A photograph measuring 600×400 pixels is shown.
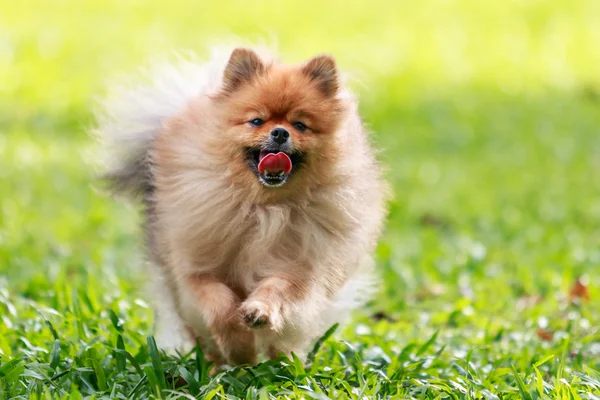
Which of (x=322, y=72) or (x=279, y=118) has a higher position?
(x=322, y=72)

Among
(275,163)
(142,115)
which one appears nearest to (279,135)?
(275,163)

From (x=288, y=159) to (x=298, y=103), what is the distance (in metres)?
0.27

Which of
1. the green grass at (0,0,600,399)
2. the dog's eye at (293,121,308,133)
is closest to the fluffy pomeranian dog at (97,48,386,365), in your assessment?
the dog's eye at (293,121,308,133)

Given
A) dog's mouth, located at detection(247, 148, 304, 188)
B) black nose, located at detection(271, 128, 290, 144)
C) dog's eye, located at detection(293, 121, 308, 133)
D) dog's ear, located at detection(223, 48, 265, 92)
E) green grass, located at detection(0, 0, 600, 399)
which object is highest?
dog's ear, located at detection(223, 48, 265, 92)

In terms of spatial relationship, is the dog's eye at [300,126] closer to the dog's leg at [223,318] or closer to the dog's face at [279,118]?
the dog's face at [279,118]

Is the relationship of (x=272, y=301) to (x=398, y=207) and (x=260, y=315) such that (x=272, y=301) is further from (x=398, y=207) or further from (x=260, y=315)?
(x=398, y=207)

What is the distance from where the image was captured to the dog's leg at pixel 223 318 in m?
4.37

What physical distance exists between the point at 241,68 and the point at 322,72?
14.7 inches

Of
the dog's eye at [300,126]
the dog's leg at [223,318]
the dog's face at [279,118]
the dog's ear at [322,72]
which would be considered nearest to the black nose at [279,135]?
the dog's face at [279,118]

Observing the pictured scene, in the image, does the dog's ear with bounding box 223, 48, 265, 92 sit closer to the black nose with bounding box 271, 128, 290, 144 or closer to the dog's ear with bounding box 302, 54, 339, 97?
the dog's ear with bounding box 302, 54, 339, 97

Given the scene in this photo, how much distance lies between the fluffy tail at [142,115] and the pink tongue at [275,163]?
998mm

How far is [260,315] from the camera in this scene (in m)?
4.11

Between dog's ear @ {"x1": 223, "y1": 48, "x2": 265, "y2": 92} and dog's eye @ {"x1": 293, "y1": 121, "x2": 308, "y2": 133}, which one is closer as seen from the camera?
dog's eye @ {"x1": 293, "y1": 121, "x2": 308, "y2": 133}

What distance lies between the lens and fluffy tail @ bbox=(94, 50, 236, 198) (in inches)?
207
